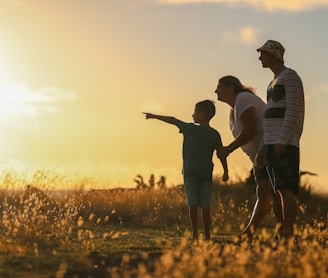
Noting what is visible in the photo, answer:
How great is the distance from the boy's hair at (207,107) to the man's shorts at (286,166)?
160 centimetres

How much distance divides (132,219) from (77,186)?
2471 millimetres

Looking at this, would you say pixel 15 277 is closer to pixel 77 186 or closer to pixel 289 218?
pixel 289 218

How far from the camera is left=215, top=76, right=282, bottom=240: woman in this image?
958cm

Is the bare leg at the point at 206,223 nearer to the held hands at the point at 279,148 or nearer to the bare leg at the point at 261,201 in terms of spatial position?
the bare leg at the point at 261,201

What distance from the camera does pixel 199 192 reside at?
34.2 ft

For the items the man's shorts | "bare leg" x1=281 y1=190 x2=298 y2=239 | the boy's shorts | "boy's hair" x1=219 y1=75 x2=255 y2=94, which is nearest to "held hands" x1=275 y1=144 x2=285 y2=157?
the man's shorts

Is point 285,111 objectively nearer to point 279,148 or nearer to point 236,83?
point 279,148

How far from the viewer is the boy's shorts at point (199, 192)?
1035 centimetres

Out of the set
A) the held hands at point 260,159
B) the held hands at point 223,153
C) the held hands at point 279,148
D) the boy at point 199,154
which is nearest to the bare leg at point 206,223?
the boy at point 199,154

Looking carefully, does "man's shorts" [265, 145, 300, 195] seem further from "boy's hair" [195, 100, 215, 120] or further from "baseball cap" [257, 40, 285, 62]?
"boy's hair" [195, 100, 215, 120]

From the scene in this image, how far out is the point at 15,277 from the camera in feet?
23.6

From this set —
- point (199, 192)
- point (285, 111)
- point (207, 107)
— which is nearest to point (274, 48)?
point (285, 111)

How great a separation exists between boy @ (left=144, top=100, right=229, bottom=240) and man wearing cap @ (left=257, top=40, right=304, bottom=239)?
1451 mm

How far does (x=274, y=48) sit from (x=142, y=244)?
295 centimetres
